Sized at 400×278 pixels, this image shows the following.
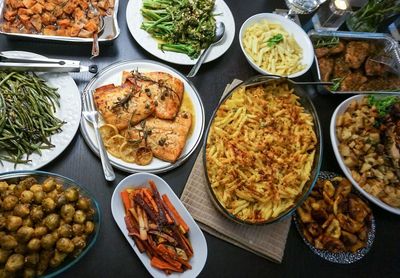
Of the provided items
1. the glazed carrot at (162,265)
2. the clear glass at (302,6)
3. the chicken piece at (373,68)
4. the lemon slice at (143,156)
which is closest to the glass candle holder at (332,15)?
the clear glass at (302,6)

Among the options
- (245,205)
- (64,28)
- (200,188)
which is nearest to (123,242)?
(200,188)

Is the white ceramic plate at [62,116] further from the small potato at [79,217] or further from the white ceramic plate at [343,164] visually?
the white ceramic plate at [343,164]

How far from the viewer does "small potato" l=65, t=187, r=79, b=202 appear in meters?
1.51

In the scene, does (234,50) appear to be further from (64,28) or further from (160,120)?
(64,28)

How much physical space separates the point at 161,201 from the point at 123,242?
0.26m

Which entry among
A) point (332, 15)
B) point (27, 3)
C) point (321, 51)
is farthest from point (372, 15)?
point (27, 3)

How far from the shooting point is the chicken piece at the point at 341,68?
2289mm

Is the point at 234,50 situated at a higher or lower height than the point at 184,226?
higher

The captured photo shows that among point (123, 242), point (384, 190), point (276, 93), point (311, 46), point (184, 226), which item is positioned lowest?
point (123, 242)

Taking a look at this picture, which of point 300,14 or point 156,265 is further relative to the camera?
point 300,14

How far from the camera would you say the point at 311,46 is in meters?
2.28

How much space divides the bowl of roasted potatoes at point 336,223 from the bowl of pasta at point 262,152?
0.50ft

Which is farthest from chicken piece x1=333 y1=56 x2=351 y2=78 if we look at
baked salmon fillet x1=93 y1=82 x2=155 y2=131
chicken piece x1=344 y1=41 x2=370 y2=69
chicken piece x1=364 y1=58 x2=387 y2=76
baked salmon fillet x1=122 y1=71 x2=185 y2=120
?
baked salmon fillet x1=93 y1=82 x2=155 y2=131

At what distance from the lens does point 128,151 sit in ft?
5.85
